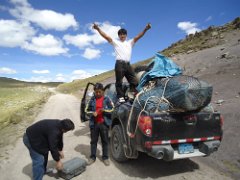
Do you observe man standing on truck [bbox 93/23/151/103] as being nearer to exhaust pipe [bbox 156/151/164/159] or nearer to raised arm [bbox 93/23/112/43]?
raised arm [bbox 93/23/112/43]

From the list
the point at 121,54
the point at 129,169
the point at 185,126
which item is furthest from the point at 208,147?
the point at 121,54

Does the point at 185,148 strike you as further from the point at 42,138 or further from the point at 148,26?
the point at 148,26

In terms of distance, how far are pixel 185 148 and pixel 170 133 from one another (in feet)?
1.72

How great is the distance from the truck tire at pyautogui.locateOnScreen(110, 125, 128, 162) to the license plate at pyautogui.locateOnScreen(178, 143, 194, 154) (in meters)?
1.36

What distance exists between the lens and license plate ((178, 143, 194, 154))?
5.37 metres

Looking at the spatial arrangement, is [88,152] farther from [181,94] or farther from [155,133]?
[181,94]

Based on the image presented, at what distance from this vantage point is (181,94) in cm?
496

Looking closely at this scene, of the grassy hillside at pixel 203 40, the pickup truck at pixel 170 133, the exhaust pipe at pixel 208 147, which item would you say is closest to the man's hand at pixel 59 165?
the pickup truck at pixel 170 133

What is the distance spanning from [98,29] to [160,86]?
2588 millimetres

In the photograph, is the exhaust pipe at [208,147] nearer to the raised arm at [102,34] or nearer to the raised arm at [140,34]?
the raised arm at [140,34]

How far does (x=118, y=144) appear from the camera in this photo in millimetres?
6375

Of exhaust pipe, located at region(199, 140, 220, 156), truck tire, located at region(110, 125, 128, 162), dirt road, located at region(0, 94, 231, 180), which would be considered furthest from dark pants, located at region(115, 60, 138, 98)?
exhaust pipe, located at region(199, 140, 220, 156)

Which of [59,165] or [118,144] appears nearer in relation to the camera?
[59,165]

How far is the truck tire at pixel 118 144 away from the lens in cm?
619
